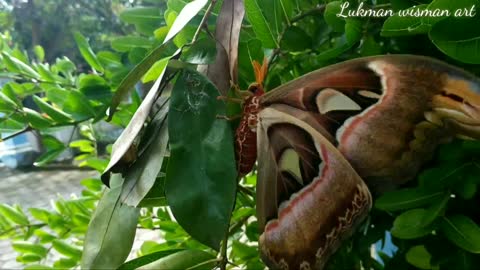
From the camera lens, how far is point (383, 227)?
438 millimetres

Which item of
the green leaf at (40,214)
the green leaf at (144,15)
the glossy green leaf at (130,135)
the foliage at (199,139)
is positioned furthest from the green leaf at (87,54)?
the glossy green leaf at (130,135)

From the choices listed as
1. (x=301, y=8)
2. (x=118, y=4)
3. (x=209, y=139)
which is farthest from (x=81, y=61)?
(x=209, y=139)

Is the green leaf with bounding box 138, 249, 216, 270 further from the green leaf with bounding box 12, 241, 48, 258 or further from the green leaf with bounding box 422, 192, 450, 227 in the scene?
the green leaf with bounding box 12, 241, 48, 258

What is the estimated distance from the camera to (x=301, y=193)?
251 mm

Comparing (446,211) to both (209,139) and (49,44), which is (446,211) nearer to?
(209,139)

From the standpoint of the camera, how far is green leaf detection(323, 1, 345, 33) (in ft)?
0.99

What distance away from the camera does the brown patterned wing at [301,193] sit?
0.80 ft

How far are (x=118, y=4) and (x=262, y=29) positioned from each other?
59cm

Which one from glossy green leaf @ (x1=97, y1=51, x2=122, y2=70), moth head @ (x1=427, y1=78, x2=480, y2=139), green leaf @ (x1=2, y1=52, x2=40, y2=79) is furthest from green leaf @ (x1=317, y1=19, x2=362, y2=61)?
green leaf @ (x1=2, y1=52, x2=40, y2=79)

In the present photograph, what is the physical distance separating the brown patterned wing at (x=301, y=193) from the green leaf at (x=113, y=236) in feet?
0.26

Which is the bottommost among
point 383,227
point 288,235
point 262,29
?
point 383,227

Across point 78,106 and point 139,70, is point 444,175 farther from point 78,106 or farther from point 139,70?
point 78,106

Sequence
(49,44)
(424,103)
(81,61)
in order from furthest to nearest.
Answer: (49,44)
(81,61)
(424,103)

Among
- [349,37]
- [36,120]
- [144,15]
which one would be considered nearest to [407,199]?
[349,37]
